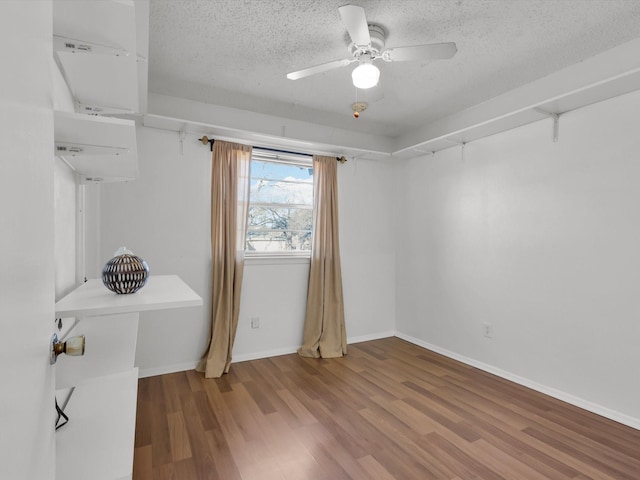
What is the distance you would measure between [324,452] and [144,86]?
2.82 meters

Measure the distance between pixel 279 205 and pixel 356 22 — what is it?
219 centimetres

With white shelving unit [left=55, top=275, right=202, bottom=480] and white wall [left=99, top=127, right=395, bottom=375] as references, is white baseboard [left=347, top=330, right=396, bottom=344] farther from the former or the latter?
white shelving unit [left=55, top=275, right=202, bottom=480]

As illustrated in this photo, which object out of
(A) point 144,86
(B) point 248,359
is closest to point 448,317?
(B) point 248,359

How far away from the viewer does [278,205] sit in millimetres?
3721

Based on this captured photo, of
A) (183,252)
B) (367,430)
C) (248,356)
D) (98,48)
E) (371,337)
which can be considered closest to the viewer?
(98,48)

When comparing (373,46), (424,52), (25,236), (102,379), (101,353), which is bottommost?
(102,379)

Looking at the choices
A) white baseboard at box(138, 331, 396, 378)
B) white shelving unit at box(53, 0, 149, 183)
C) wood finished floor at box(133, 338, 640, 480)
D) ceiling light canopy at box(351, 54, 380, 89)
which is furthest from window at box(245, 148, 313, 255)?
white shelving unit at box(53, 0, 149, 183)

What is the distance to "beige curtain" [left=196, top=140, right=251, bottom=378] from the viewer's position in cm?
321

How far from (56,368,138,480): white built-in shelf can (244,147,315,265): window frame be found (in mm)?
2117

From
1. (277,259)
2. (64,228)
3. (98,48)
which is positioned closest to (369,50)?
(98,48)

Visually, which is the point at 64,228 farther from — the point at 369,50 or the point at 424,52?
the point at 424,52

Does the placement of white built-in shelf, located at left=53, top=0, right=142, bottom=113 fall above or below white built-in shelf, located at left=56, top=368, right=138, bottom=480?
above

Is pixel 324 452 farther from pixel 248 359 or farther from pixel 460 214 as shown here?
pixel 460 214

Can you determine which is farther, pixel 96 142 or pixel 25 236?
pixel 96 142
